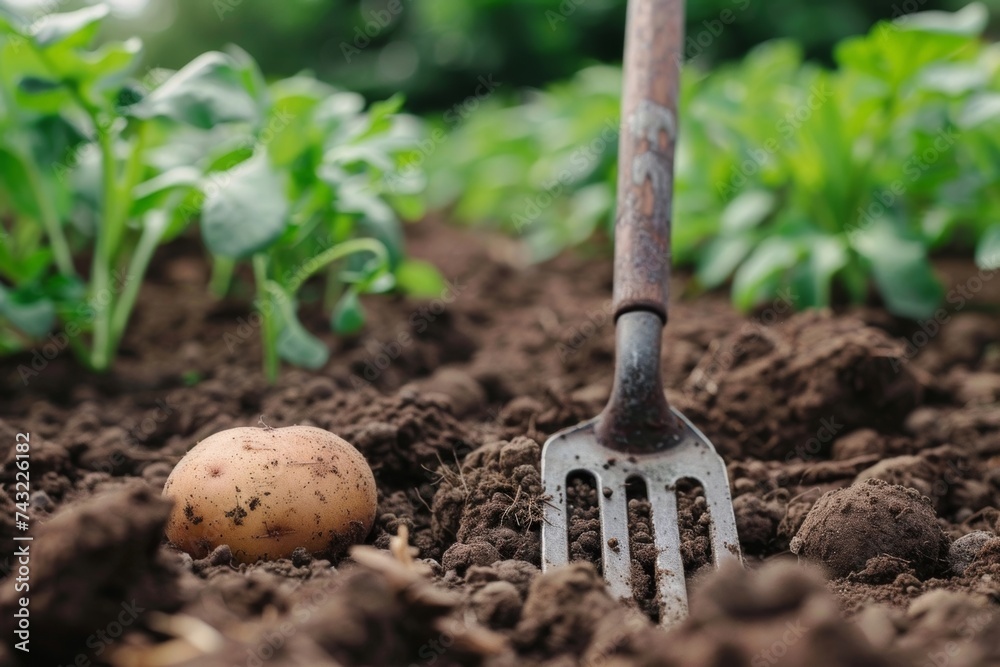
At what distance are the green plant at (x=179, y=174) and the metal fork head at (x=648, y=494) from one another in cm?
68

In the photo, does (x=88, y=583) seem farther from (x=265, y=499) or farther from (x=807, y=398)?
(x=807, y=398)

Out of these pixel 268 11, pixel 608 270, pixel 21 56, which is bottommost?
pixel 608 270

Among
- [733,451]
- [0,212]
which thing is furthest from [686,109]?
[0,212]

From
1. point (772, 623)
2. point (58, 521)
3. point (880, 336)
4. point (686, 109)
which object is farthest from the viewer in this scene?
point (686, 109)

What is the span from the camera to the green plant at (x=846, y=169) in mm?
2479

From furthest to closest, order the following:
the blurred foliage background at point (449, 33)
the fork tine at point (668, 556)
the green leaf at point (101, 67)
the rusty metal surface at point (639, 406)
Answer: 1. the blurred foliage background at point (449, 33)
2. the green leaf at point (101, 67)
3. the rusty metal surface at point (639, 406)
4. the fork tine at point (668, 556)

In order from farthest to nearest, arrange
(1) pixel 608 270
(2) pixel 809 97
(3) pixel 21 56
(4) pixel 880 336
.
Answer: (1) pixel 608 270 → (2) pixel 809 97 → (3) pixel 21 56 → (4) pixel 880 336

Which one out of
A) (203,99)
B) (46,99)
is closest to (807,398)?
(203,99)

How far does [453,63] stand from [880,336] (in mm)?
5403

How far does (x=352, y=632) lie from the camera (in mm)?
922

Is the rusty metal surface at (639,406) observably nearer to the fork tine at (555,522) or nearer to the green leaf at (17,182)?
the fork tine at (555,522)

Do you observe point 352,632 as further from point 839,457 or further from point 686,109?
point 686,109

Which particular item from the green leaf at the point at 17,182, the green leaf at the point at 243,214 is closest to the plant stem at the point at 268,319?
the green leaf at the point at 243,214

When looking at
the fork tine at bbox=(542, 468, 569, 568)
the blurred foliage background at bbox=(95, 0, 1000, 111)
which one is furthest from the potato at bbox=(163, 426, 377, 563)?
the blurred foliage background at bbox=(95, 0, 1000, 111)
